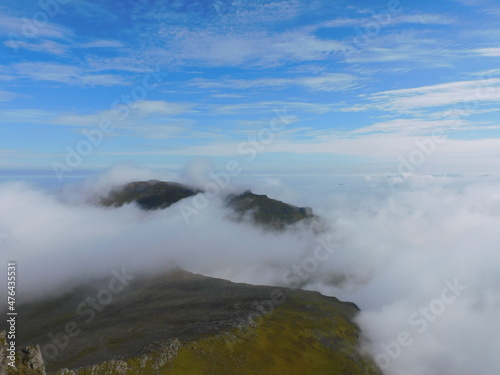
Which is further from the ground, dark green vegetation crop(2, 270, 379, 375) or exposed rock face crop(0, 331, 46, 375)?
exposed rock face crop(0, 331, 46, 375)

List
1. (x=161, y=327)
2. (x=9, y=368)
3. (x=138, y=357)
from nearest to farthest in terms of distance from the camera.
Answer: (x=9, y=368) → (x=138, y=357) → (x=161, y=327)

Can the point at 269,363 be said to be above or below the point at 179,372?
below

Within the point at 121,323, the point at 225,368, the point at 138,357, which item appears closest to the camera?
the point at 138,357

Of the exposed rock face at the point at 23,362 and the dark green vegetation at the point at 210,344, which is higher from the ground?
the exposed rock face at the point at 23,362

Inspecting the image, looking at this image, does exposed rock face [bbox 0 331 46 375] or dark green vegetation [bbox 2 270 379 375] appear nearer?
exposed rock face [bbox 0 331 46 375]

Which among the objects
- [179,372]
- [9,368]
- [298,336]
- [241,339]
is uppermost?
[9,368]

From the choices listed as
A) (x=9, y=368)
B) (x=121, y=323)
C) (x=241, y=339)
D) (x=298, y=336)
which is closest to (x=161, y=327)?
(x=121, y=323)

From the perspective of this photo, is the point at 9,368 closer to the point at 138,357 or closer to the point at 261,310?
the point at 138,357

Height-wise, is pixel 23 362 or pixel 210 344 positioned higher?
pixel 23 362

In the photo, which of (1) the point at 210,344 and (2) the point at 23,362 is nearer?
(2) the point at 23,362

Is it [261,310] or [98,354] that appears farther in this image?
[261,310]

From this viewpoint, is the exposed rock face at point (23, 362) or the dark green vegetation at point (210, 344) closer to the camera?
the exposed rock face at point (23, 362)
